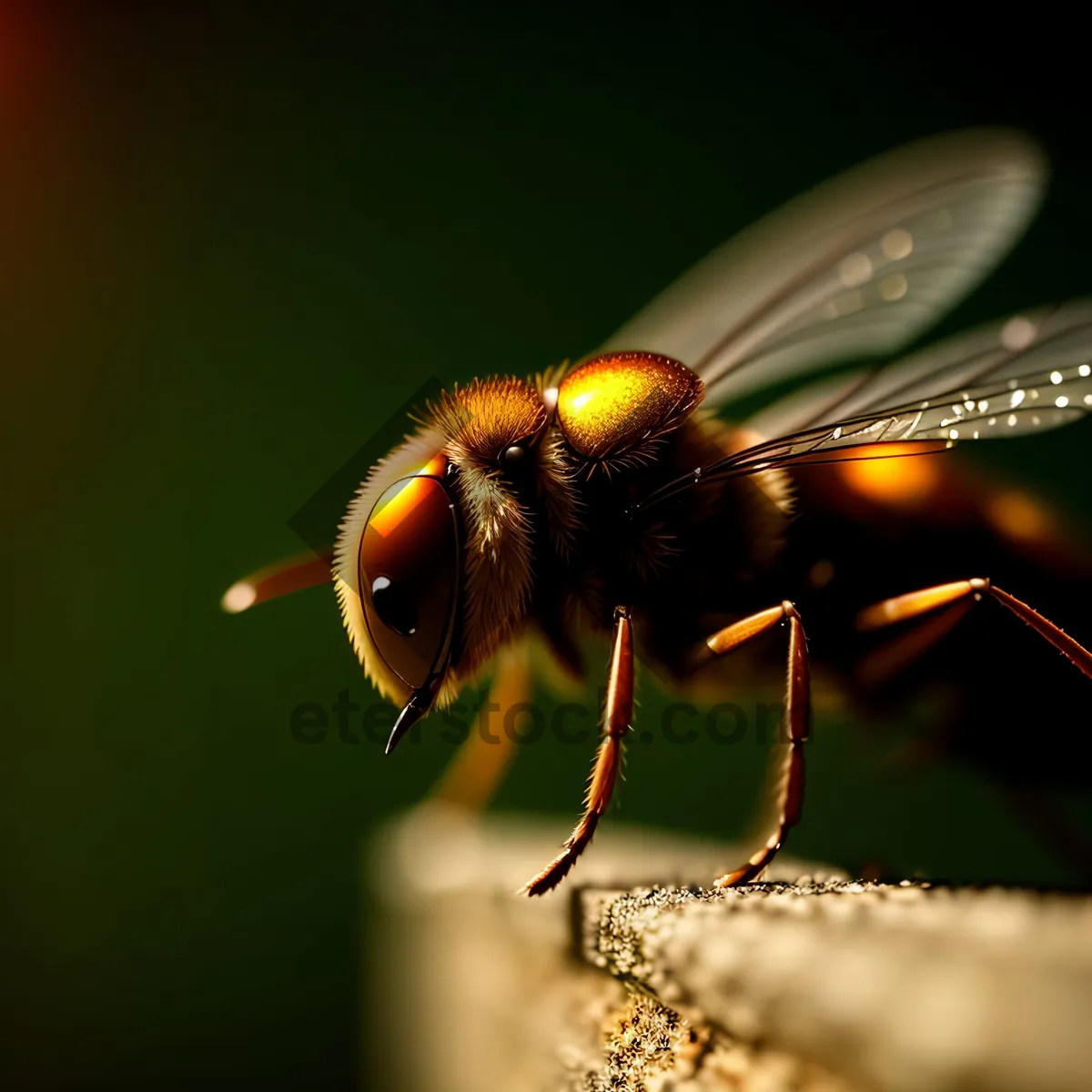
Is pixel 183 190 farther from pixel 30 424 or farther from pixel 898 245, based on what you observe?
pixel 898 245

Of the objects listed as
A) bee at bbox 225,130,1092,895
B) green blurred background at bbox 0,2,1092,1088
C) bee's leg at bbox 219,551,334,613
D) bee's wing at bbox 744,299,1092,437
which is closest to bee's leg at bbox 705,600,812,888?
bee at bbox 225,130,1092,895

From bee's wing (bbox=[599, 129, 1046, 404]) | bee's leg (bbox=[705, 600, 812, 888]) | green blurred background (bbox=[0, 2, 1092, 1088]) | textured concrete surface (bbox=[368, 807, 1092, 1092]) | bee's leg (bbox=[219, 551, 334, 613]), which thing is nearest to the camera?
textured concrete surface (bbox=[368, 807, 1092, 1092])

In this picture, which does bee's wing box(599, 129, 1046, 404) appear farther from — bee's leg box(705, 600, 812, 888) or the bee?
bee's leg box(705, 600, 812, 888)

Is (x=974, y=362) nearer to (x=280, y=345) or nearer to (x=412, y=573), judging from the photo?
(x=412, y=573)

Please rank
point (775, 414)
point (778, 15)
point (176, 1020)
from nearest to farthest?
point (775, 414), point (176, 1020), point (778, 15)

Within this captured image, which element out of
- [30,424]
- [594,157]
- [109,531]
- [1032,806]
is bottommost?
[1032,806]

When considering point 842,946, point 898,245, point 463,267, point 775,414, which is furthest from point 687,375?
point 463,267

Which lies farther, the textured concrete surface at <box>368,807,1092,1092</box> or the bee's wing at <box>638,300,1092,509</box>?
the bee's wing at <box>638,300,1092,509</box>

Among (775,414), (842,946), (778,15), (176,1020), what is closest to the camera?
(842,946)
